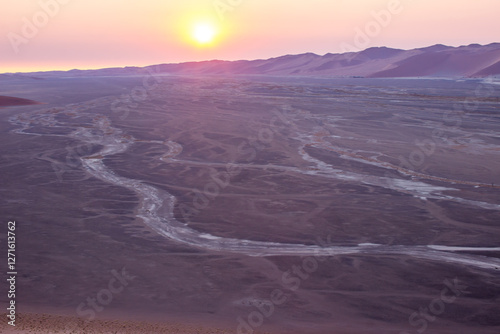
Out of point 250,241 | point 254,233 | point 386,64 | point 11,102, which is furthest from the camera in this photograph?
point 386,64

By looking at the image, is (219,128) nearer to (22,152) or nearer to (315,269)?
(22,152)

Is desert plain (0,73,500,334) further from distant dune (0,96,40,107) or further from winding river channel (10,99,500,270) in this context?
distant dune (0,96,40,107)

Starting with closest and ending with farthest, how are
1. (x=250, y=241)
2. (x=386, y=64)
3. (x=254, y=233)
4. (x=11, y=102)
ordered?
1. (x=250, y=241)
2. (x=254, y=233)
3. (x=11, y=102)
4. (x=386, y=64)

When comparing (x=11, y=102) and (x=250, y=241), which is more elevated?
(x=250, y=241)

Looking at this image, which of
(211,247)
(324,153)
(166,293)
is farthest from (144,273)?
(324,153)

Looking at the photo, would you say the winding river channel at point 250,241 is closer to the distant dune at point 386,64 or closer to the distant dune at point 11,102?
the distant dune at point 11,102

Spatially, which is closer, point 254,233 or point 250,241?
point 250,241

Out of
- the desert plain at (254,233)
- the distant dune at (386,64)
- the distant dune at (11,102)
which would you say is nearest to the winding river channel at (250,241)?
the desert plain at (254,233)

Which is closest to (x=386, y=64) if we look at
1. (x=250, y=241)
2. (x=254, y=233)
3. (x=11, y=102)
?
(x=11, y=102)

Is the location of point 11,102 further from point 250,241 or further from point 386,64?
point 386,64
